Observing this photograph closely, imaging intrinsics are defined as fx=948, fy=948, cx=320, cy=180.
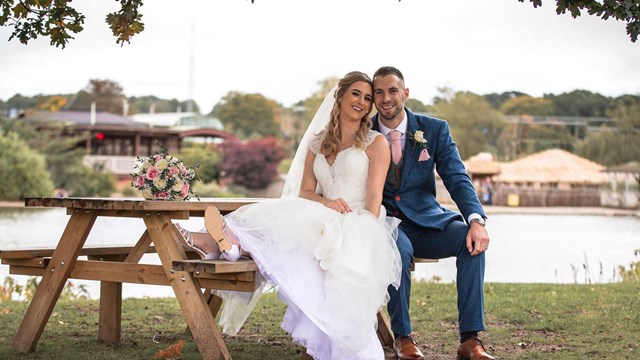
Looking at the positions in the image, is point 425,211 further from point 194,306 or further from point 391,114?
point 194,306

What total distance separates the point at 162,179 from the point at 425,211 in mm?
1404

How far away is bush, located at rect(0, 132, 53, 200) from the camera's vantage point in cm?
3409

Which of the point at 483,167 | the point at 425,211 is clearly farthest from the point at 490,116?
the point at 425,211

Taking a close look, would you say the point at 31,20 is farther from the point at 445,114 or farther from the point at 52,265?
the point at 445,114

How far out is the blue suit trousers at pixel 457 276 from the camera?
183 inches

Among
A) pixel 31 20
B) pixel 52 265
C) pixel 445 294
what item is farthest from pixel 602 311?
pixel 31 20

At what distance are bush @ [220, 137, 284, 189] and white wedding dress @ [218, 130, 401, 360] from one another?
4214 centimetres

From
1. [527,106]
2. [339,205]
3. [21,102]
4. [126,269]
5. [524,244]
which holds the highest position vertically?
[527,106]

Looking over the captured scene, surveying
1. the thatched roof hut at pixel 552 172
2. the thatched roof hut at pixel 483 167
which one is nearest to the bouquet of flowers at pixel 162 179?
the thatched roof hut at pixel 483 167

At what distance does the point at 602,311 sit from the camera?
6.59 meters

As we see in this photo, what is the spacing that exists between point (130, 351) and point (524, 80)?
61.6m

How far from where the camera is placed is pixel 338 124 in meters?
5.09

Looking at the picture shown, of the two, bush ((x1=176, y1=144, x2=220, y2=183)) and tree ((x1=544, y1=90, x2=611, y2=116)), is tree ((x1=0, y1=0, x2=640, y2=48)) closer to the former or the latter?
bush ((x1=176, y1=144, x2=220, y2=183))

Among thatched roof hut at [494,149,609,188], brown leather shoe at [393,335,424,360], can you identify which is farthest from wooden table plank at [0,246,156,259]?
thatched roof hut at [494,149,609,188]
